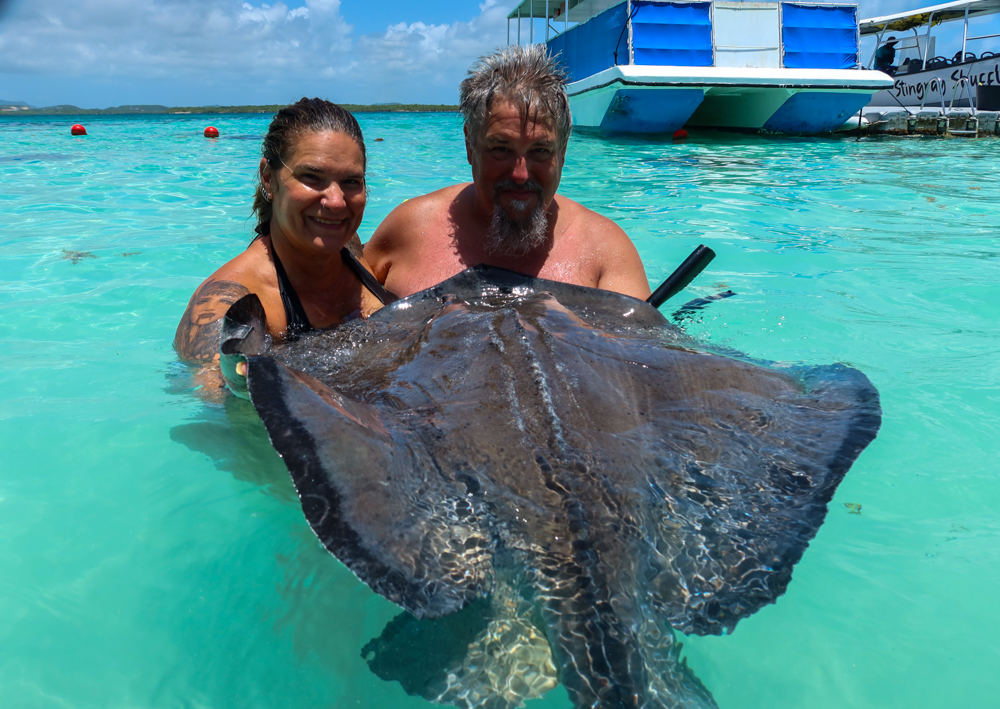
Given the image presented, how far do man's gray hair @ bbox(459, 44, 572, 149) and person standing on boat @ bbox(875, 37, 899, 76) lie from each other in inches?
916

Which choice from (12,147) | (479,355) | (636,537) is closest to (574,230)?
(479,355)

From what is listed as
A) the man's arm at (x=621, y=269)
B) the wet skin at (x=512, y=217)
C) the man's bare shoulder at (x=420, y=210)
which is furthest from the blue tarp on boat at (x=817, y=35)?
the man's bare shoulder at (x=420, y=210)

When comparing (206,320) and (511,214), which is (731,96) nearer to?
(511,214)

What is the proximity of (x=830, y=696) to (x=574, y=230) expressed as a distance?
112 inches

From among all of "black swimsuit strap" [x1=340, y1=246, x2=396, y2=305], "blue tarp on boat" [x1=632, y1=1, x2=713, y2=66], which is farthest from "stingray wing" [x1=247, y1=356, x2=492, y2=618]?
"blue tarp on boat" [x1=632, y1=1, x2=713, y2=66]

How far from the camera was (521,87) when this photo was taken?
138 inches

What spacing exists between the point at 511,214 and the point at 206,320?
1.75m

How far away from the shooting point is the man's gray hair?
138 inches

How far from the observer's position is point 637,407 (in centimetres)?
218

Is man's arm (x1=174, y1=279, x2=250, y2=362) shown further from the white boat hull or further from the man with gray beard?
the white boat hull

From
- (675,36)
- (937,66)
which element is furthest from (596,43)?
(937,66)

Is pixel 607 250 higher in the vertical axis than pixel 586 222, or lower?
lower

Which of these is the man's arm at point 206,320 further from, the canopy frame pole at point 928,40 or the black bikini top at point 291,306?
the canopy frame pole at point 928,40

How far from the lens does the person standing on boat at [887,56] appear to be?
2184 cm
